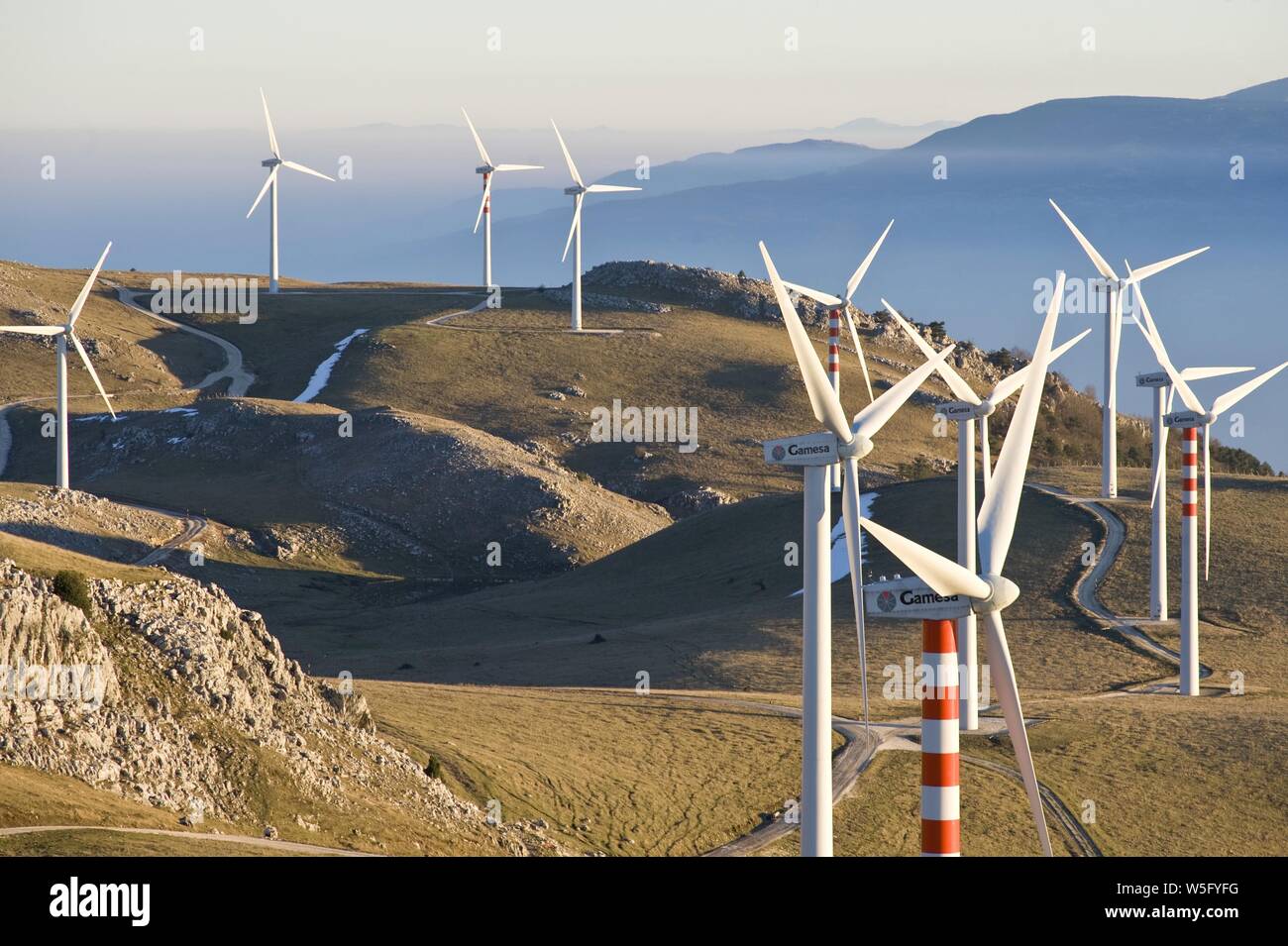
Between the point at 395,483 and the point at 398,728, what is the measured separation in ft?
243

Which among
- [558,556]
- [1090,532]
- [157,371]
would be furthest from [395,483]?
[1090,532]

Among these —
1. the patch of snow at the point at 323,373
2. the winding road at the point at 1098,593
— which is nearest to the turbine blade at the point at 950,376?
the winding road at the point at 1098,593

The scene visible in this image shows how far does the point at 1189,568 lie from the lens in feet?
205

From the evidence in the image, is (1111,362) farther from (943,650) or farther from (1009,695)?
(943,650)

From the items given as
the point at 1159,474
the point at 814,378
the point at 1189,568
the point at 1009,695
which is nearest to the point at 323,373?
the point at 1159,474

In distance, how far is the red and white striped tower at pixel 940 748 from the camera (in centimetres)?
2497

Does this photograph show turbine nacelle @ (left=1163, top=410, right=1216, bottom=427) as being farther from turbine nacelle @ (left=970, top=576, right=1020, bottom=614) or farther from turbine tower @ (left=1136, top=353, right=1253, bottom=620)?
turbine nacelle @ (left=970, top=576, right=1020, bottom=614)

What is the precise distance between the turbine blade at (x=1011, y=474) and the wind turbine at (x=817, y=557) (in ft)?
9.96

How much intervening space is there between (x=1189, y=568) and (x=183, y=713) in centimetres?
3931

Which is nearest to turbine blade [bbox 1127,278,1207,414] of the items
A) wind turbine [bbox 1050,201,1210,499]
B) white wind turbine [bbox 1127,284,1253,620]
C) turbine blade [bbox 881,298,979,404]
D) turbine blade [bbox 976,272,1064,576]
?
white wind turbine [bbox 1127,284,1253,620]

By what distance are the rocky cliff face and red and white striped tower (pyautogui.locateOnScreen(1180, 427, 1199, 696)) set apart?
3017cm
